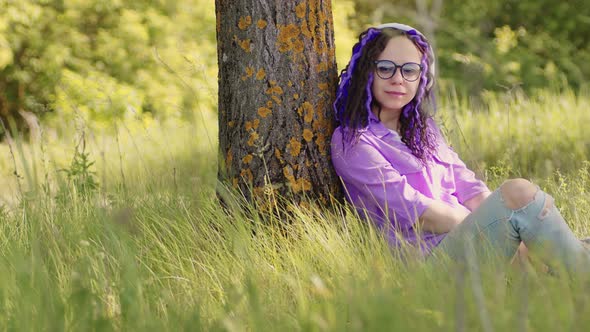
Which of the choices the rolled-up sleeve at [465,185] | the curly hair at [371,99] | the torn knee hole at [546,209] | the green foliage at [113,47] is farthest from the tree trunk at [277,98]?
the green foliage at [113,47]

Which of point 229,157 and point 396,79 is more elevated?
point 396,79

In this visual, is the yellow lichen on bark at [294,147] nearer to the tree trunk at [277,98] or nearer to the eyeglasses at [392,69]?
the tree trunk at [277,98]

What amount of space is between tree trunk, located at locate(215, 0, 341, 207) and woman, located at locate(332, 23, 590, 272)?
101 mm

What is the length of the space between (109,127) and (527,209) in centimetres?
709

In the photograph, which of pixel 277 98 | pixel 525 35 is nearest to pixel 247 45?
pixel 277 98

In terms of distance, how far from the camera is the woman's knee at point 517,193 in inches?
107

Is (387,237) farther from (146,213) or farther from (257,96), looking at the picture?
(146,213)

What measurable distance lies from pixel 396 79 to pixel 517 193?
73 centimetres

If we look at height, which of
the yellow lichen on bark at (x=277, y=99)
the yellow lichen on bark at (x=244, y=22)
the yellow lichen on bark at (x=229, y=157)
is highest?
the yellow lichen on bark at (x=244, y=22)

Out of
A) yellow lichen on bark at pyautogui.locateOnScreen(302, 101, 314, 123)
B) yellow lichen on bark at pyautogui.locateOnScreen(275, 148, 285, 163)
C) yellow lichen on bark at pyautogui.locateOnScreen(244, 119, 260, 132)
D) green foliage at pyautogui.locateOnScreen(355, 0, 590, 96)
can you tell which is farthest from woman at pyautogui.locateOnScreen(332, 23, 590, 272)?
green foliage at pyautogui.locateOnScreen(355, 0, 590, 96)

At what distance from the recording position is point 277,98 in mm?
3131

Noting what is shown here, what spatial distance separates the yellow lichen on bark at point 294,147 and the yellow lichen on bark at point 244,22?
0.50 meters

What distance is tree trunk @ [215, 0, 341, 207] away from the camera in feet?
10.2

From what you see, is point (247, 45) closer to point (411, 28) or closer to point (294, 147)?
point (294, 147)
